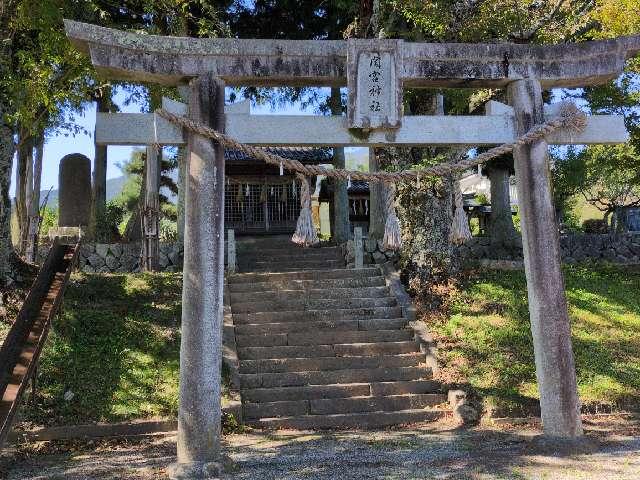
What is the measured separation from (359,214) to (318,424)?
18661 millimetres

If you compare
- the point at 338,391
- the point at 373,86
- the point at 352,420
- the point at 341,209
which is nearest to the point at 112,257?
the point at 341,209

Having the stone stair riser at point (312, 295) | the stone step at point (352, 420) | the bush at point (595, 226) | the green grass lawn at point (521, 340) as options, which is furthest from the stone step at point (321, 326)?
the bush at point (595, 226)

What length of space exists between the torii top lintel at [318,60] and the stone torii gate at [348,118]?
1cm

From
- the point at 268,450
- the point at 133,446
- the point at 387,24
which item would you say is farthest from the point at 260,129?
the point at 387,24

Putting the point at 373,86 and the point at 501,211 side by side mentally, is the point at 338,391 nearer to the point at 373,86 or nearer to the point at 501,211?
the point at 373,86

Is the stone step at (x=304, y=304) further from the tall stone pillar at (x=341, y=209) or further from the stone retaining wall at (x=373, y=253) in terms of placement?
the tall stone pillar at (x=341, y=209)

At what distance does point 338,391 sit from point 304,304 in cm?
273

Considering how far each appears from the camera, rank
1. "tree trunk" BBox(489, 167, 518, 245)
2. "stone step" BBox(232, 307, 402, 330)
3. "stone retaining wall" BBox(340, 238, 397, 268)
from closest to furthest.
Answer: "stone step" BBox(232, 307, 402, 330) < "stone retaining wall" BBox(340, 238, 397, 268) < "tree trunk" BBox(489, 167, 518, 245)

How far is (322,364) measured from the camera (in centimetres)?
1042

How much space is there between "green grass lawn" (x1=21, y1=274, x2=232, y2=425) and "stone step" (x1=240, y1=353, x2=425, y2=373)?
4.48 ft

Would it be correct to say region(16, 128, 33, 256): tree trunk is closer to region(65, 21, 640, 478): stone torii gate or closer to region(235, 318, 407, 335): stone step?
region(235, 318, 407, 335): stone step

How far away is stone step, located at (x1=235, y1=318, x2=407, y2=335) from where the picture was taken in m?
11.3

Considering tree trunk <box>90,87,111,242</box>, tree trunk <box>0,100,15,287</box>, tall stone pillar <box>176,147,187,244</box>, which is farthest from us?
tree trunk <box>90,87,111,242</box>

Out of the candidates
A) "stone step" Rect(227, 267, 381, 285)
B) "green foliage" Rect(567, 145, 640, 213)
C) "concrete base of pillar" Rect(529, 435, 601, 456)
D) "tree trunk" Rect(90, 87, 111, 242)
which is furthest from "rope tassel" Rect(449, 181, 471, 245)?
"tree trunk" Rect(90, 87, 111, 242)
